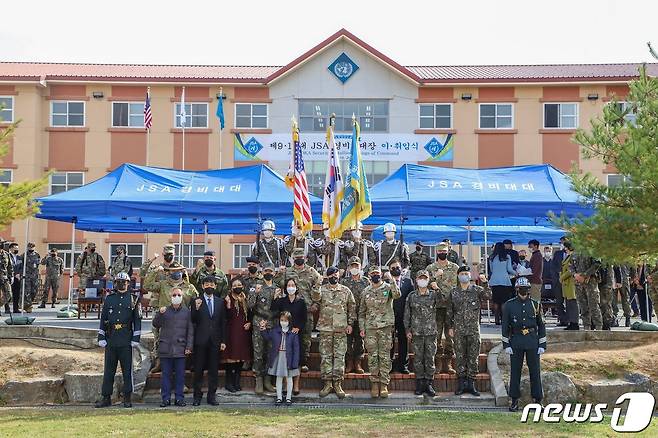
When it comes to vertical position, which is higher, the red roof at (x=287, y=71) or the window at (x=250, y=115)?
the red roof at (x=287, y=71)

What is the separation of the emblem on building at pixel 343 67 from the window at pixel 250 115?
11.1 ft

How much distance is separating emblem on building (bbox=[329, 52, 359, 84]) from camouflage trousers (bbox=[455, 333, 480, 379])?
23.6m

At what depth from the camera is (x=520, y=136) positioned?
112 feet

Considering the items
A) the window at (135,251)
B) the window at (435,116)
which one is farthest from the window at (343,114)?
the window at (135,251)

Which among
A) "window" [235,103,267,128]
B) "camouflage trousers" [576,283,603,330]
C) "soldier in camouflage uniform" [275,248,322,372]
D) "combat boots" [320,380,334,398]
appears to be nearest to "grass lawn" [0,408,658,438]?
"combat boots" [320,380,334,398]

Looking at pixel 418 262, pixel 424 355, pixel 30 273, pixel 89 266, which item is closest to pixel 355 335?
pixel 424 355

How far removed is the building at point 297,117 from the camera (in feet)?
110

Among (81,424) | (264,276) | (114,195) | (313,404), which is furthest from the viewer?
(114,195)

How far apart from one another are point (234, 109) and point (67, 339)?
21.0m

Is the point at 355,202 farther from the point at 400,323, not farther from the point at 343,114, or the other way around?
the point at 343,114

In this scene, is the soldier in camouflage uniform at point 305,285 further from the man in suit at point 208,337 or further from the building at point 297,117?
the building at point 297,117

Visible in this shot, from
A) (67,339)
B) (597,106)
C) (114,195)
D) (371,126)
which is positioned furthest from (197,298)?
(597,106)

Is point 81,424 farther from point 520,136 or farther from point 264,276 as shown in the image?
point 520,136

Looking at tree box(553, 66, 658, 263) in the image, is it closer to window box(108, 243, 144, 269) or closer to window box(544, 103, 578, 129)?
window box(544, 103, 578, 129)
